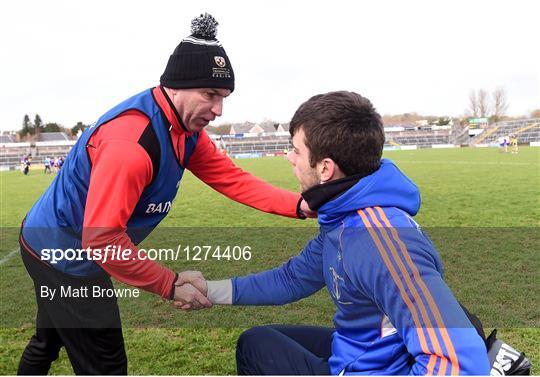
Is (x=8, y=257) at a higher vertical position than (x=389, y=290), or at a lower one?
lower

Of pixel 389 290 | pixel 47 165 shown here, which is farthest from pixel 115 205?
pixel 47 165

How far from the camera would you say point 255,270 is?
261 inches

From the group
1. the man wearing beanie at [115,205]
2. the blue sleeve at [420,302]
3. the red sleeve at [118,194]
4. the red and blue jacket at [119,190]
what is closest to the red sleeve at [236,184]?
the red and blue jacket at [119,190]

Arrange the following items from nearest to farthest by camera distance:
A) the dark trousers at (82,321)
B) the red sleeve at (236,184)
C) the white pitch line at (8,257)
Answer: the dark trousers at (82,321) → the red sleeve at (236,184) → the white pitch line at (8,257)

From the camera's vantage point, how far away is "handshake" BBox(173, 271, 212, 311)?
2615 mm

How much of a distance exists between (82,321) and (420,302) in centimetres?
207

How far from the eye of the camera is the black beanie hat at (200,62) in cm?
267

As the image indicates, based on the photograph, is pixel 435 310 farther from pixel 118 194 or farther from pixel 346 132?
pixel 118 194

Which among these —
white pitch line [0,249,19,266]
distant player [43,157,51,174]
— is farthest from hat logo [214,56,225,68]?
distant player [43,157,51,174]

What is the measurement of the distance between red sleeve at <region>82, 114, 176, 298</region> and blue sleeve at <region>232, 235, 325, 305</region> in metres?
0.42

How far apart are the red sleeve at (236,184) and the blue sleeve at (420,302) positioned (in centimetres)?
174

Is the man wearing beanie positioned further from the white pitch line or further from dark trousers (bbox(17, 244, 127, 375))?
the white pitch line

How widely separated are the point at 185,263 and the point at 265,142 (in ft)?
164

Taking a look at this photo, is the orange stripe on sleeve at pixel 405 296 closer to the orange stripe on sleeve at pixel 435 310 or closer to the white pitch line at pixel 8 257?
the orange stripe on sleeve at pixel 435 310
